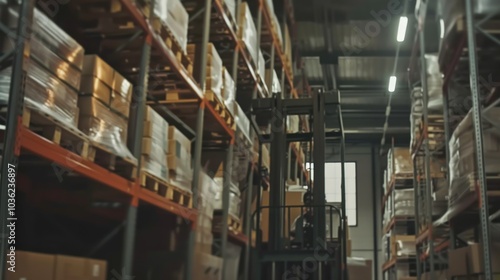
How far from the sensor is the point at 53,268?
3055 millimetres

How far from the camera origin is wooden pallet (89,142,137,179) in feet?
12.0

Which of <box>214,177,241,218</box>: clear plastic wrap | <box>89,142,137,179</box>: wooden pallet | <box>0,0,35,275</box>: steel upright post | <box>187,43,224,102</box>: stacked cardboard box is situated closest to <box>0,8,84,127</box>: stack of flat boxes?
<box>0,0,35,275</box>: steel upright post

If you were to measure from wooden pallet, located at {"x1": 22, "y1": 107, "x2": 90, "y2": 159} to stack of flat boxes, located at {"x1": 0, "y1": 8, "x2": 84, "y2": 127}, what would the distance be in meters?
0.03

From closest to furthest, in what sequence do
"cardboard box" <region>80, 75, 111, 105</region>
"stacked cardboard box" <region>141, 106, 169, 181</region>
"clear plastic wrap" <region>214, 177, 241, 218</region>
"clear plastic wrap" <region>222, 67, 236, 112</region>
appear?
"cardboard box" <region>80, 75, 111, 105</region> → "stacked cardboard box" <region>141, 106, 169, 181</region> → "clear plastic wrap" <region>222, 67, 236, 112</region> → "clear plastic wrap" <region>214, 177, 241, 218</region>

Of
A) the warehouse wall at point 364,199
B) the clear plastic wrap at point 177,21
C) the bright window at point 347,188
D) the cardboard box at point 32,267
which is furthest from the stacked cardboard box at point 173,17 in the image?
the bright window at point 347,188

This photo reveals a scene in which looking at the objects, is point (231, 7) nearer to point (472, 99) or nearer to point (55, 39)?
point (472, 99)

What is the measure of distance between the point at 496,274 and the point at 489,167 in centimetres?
95

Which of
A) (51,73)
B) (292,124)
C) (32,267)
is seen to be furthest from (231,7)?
(32,267)

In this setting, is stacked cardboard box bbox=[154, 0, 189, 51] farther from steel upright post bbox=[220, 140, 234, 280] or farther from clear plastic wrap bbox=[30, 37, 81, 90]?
steel upright post bbox=[220, 140, 234, 280]

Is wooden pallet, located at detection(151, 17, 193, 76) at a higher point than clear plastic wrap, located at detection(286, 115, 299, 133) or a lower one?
lower

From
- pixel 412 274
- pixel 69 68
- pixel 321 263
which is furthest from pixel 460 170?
pixel 412 274

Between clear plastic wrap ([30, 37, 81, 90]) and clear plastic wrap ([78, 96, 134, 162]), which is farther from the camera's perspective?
clear plastic wrap ([78, 96, 134, 162])

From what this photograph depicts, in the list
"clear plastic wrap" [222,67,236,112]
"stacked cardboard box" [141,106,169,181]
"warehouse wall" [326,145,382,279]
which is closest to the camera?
"stacked cardboard box" [141,106,169,181]

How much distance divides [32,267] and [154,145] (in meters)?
1.83
